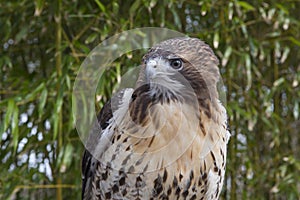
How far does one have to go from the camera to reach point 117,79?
191 cm

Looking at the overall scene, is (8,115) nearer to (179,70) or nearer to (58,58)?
(58,58)

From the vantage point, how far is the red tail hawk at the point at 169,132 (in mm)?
1199

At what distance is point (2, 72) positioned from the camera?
2.21 meters

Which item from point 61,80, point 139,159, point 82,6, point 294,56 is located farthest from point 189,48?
point 294,56

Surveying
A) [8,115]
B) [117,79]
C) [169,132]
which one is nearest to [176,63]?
[169,132]

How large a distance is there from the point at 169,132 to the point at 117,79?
0.67 meters

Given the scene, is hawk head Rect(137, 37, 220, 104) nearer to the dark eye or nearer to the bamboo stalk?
the dark eye

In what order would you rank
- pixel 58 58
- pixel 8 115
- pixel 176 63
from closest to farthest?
pixel 176 63
pixel 8 115
pixel 58 58

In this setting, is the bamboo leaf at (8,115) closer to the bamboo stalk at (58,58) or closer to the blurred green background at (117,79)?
the blurred green background at (117,79)

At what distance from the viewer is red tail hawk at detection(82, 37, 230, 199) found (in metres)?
1.20

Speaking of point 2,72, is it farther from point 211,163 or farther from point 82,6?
point 211,163

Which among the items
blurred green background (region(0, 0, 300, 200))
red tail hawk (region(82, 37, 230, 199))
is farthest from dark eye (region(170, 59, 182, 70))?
blurred green background (region(0, 0, 300, 200))

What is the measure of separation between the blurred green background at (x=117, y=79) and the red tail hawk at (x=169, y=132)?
455 millimetres

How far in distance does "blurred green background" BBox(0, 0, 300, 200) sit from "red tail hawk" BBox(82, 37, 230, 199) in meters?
0.46
